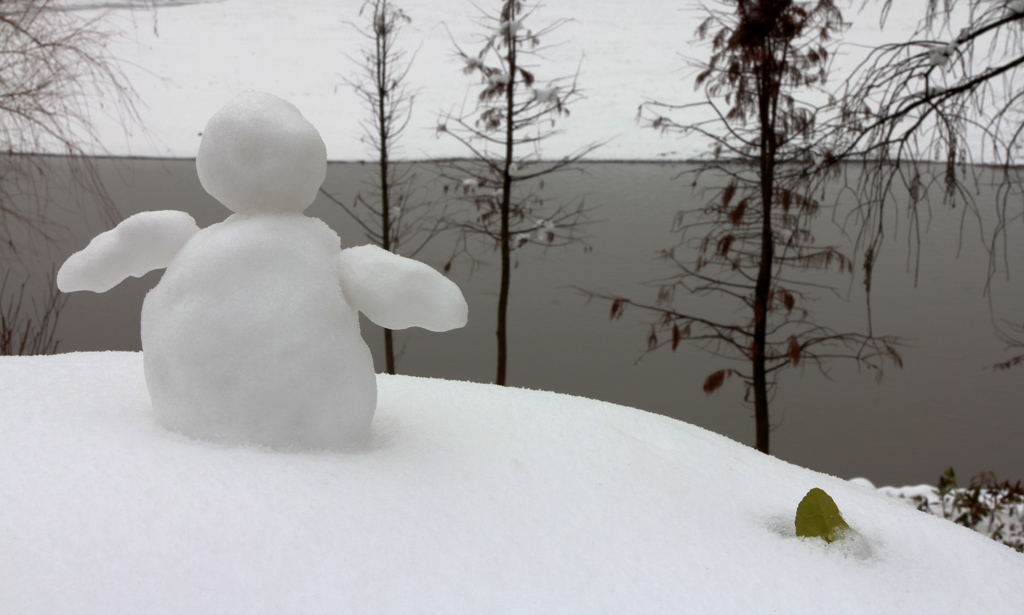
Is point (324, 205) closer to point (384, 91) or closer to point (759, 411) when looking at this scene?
point (384, 91)

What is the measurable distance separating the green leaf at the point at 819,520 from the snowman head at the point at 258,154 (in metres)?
1.42

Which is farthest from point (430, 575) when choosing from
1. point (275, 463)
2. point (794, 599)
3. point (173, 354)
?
point (173, 354)

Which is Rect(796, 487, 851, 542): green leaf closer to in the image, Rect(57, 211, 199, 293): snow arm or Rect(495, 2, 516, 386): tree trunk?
Rect(57, 211, 199, 293): snow arm

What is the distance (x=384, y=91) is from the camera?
532 centimetres

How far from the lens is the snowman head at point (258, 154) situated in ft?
5.70

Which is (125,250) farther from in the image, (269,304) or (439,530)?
(439,530)

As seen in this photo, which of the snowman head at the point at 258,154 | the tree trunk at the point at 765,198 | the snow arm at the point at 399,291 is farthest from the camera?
the tree trunk at the point at 765,198

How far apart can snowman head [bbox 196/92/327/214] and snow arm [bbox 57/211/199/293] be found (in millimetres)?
187

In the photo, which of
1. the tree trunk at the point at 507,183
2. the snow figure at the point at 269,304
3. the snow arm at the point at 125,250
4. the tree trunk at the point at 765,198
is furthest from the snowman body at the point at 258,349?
the tree trunk at the point at 507,183

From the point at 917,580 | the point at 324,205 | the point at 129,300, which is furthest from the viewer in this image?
the point at 324,205

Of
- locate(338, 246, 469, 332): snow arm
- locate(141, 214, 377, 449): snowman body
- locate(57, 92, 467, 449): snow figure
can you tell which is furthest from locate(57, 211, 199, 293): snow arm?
locate(338, 246, 469, 332): snow arm

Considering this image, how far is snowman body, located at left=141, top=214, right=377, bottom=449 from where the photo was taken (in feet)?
5.45

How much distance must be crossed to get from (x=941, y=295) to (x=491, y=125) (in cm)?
407

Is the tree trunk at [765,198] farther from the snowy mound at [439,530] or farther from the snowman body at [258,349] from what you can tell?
the snowman body at [258,349]
